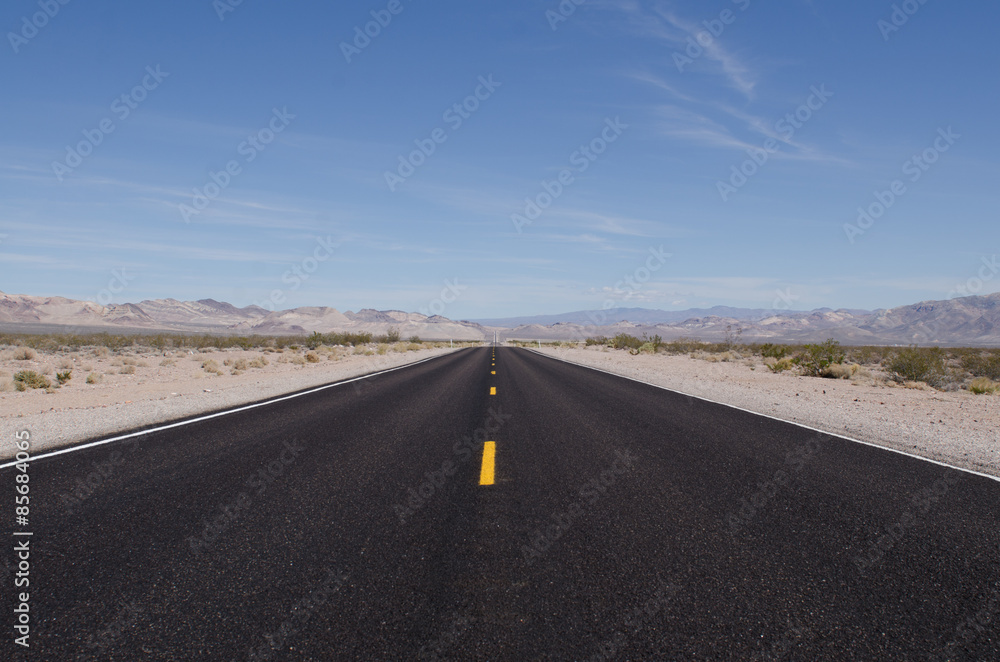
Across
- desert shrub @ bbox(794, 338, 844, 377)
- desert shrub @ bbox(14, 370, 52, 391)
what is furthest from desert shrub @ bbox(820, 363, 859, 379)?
desert shrub @ bbox(14, 370, 52, 391)

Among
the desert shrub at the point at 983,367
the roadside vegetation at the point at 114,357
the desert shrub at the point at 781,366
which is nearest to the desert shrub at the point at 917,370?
the desert shrub at the point at 983,367

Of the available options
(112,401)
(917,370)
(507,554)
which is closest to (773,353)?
(917,370)

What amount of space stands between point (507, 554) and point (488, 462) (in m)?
2.50

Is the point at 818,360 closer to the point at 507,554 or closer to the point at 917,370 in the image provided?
the point at 917,370

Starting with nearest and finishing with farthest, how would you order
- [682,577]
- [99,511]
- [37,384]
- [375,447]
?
[682,577] < [99,511] < [375,447] < [37,384]

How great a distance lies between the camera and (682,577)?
3.24 m

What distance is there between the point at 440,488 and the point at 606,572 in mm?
2182

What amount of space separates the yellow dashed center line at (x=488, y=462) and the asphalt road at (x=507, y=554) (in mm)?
74

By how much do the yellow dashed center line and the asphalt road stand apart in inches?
2.9

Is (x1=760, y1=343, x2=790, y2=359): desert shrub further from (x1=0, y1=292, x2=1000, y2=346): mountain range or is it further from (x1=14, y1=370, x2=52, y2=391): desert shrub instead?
(x1=0, y1=292, x2=1000, y2=346): mountain range

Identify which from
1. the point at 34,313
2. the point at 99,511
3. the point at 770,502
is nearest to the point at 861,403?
the point at 770,502

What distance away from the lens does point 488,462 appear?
6047mm

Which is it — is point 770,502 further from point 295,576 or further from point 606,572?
point 295,576

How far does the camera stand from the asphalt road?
2.62 metres
